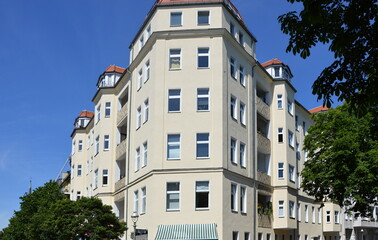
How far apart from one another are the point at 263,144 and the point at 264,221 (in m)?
5.87

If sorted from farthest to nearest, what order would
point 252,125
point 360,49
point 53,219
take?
1. point 252,125
2. point 53,219
3. point 360,49

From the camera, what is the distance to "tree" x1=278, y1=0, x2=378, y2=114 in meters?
9.51

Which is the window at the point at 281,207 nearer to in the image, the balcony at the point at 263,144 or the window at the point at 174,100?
the balcony at the point at 263,144

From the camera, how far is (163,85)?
3325 cm

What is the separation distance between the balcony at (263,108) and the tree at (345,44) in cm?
2905

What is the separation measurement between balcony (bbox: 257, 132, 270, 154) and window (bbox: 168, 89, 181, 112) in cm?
838

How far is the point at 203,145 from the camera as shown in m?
32.4

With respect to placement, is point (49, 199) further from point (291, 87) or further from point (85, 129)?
point (291, 87)

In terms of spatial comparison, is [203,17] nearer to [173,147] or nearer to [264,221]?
[173,147]

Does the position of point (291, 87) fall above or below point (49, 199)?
above

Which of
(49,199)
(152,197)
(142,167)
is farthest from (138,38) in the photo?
(49,199)

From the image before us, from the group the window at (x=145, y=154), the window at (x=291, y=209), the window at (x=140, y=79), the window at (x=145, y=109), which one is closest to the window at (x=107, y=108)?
the window at (x=140, y=79)

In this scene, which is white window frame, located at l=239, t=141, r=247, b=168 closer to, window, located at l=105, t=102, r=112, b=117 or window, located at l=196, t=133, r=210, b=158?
window, located at l=196, t=133, r=210, b=158

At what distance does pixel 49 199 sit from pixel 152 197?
77.4 feet
